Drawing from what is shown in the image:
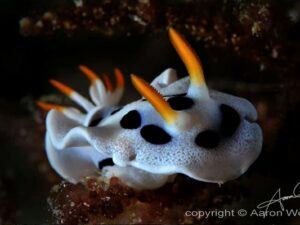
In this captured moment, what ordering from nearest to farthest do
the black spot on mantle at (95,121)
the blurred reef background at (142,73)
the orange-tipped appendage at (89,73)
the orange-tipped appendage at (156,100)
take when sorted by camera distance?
the orange-tipped appendage at (156,100) → the blurred reef background at (142,73) → the black spot on mantle at (95,121) → the orange-tipped appendage at (89,73)

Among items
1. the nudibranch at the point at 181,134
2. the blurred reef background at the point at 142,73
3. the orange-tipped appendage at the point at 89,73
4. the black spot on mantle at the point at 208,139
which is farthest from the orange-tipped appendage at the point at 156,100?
the orange-tipped appendage at the point at 89,73

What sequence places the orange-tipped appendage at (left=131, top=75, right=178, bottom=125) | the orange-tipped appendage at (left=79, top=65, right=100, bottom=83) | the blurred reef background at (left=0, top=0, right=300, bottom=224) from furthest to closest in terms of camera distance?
the orange-tipped appendage at (left=79, top=65, right=100, bottom=83), the blurred reef background at (left=0, top=0, right=300, bottom=224), the orange-tipped appendage at (left=131, top=75, right=178, bottom=125)

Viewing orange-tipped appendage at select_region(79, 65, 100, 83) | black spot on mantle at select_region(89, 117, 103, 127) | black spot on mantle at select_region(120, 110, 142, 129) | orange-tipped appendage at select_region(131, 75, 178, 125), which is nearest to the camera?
orange-tipped appendage at select_region(131, 75, 178, 125)

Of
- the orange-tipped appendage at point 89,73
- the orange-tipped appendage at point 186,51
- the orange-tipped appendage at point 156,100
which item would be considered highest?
the orange-tipped appendage at point 186,51

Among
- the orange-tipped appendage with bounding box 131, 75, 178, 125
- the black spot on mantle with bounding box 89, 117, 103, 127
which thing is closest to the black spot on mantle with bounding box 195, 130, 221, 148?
the orange-tipped appendage with bounding box 131, 75, 178, 125
